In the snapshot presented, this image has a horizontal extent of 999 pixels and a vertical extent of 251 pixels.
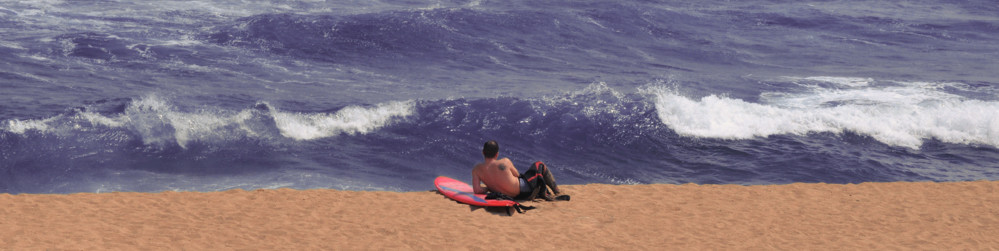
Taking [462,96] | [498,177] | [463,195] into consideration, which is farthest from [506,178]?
[462,96]

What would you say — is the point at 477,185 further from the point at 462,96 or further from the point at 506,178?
the point at 462,96

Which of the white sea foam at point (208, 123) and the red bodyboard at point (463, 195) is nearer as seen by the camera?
the red bodyboard at point (463, 195)

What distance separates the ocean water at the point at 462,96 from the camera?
42.8 feet

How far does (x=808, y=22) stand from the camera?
29.8 m

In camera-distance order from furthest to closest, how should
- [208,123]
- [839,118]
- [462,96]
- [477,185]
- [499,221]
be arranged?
1. [462,96]
2. [839,118]
3. [208,123]
4. [477,185]
5. [499,221]

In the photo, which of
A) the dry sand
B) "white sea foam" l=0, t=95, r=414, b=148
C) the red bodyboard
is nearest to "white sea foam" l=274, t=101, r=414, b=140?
"white sea foam" l=0, t=95, r=414, b=148

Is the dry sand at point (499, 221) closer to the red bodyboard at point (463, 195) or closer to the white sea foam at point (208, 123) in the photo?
the red bodyboard at point (463, 195)

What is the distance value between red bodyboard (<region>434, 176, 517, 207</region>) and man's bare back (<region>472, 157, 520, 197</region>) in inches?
5.5

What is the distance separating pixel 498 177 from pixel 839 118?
1003 cm

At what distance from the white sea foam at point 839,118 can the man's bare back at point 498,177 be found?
7117 millimetres

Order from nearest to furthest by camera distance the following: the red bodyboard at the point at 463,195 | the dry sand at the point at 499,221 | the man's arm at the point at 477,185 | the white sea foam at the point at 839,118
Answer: the dry sand at the point at 499,221 < the red bodyboard at the point at 463,195 < the man's arm at the point at 477,185 < the white sea foam at the point at 839,118

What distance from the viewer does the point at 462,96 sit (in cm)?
1753

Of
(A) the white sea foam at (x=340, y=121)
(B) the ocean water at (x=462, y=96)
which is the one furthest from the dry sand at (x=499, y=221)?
(A) the white sea foam at (x=340, y=121)

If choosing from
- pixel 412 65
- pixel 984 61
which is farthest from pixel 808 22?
pixel 412 65
